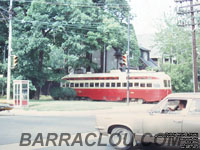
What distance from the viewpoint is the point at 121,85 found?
117ft

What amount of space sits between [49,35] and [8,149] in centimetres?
2791

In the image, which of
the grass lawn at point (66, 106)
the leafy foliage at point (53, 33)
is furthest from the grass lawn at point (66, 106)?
the leafy foliage at point (53, 33)

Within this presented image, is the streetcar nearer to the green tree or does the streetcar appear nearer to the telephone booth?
the green tree

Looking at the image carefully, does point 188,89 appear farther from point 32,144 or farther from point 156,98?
point 32,144

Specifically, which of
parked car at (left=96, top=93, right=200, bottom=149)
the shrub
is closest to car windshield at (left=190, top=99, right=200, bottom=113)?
parked car at (left=96, top=93, right=200, bottom=149)

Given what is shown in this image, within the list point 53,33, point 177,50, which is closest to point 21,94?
point 53,33

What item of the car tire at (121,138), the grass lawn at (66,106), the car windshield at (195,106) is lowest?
the grass lawn at (66,106)

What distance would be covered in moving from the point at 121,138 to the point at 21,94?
17990 mm

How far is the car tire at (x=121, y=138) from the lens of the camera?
870cm

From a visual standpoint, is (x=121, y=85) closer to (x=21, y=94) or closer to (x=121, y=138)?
(x=21, y=94)

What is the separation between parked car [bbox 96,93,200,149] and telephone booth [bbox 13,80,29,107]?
17404mm

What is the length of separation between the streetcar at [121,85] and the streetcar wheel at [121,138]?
25.2 meters

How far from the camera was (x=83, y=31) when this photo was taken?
36125 mm

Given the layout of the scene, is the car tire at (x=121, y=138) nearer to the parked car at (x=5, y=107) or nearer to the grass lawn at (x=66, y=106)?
the parked car at (x=5, y=107)
